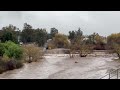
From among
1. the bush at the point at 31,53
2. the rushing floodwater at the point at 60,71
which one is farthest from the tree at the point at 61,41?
the rushing floodwater at the point at 60,71

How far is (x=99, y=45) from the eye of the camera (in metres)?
17.4

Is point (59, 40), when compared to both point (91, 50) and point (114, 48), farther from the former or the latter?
point (114, 48)

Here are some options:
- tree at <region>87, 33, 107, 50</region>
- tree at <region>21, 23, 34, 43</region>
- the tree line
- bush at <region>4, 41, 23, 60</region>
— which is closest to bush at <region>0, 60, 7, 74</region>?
bush at <region>4, 41, 23, 60</region>

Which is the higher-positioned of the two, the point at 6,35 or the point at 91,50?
the point at 6,35

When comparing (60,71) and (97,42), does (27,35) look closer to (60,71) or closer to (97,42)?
(97,42)

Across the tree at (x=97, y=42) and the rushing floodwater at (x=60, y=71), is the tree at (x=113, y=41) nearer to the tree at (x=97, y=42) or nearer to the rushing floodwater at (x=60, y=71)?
the tree at (x=97, y=42)

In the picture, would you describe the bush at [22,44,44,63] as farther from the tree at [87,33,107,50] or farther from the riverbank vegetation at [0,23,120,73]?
the tree at [87,33,107,50]

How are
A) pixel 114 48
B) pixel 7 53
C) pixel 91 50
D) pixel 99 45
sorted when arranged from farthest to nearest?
pixel 99 45, pixel 91 50, pixel 114 48, pixel 7 53

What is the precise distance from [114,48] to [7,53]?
6.12m

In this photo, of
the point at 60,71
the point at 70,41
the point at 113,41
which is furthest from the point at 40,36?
the point at 60,71

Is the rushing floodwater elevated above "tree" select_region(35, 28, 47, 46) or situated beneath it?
situated beneath
